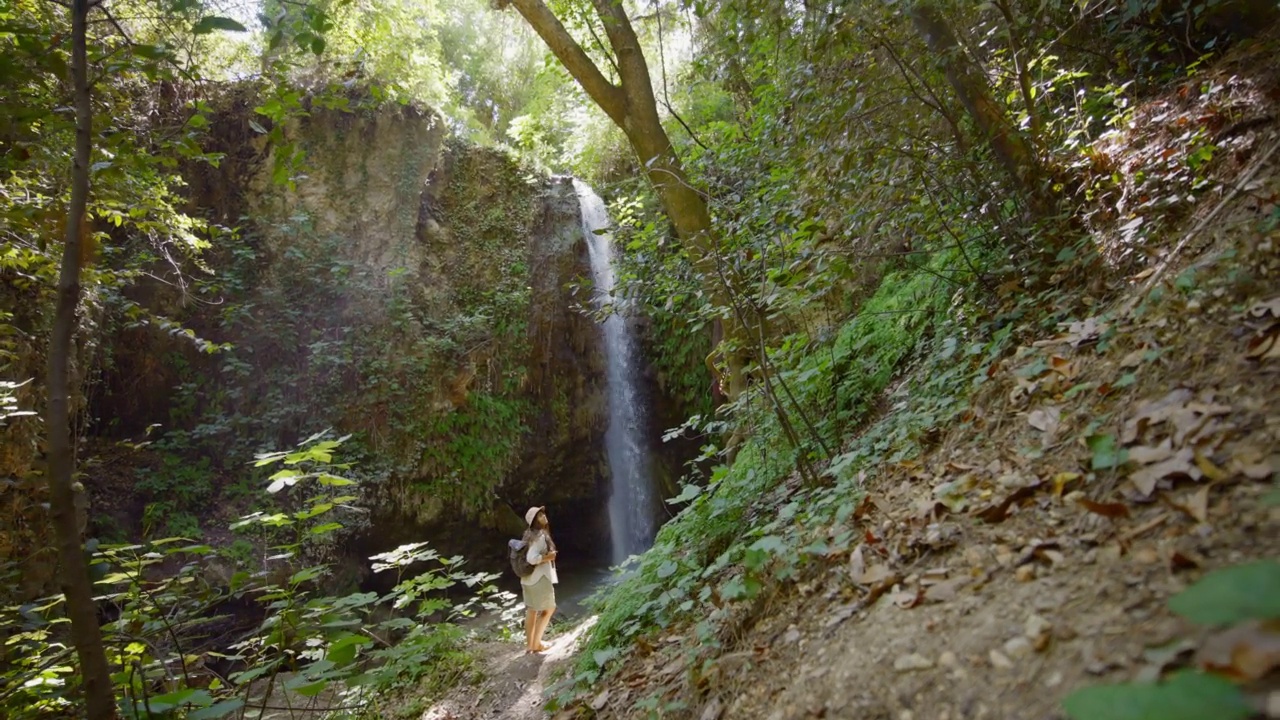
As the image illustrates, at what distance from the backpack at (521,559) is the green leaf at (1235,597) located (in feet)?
19.4

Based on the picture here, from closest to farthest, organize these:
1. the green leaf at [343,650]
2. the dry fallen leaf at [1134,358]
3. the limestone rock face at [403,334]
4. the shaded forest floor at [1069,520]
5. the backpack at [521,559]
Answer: the shaded forest floor at [1069,520] → the dry fallen leaf at [1134,358] → the green leaf at [343,650] → the backpack at [521,559] → the limestone rock face at [403,334]

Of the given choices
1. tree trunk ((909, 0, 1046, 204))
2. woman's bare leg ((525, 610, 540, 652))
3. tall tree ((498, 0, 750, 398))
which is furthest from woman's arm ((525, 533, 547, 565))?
tree trunk ((909, 0, 1046, 204))

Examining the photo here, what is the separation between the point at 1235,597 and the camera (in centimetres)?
86

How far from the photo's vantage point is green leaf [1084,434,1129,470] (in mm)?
1620

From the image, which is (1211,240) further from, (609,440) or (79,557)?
(609,440)

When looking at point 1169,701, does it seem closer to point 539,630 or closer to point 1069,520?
point 1069,520

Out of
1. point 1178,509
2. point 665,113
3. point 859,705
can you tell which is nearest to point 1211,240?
point 1178,509

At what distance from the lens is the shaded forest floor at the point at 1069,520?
125 cm

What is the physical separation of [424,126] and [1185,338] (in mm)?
12588

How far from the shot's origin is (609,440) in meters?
12.5

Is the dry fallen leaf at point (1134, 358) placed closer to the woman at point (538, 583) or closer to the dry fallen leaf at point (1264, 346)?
the dry fallen leaf at point (1264, 346)

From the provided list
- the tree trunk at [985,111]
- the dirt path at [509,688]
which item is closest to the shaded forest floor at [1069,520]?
the tree trunk at [985,111]

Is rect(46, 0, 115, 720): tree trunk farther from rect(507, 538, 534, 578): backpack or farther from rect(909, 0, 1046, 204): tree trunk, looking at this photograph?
rect(507, 538, 534, 578): backpack

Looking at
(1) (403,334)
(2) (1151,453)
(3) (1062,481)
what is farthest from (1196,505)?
(1) (403,334)
